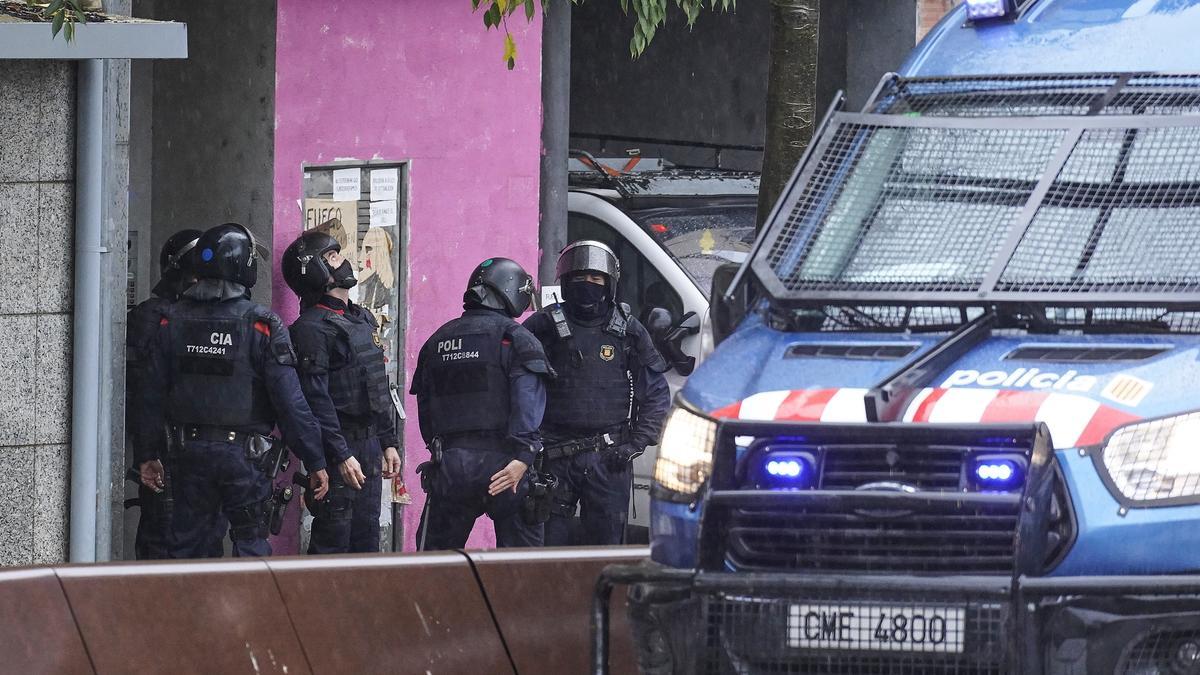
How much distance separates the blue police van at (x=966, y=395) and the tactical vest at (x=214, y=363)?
3148 millimetres

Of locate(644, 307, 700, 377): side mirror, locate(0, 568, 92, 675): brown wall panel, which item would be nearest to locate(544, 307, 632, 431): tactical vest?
locate(644, 307, 700, 377): side mirror

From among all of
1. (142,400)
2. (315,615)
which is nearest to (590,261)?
(142,400)

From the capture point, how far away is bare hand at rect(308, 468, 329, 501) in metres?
10.1

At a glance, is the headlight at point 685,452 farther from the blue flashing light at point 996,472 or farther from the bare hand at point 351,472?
the bare hand at point 351,472

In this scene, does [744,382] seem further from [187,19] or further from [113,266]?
[187,19]

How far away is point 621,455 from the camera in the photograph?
36.3 ft

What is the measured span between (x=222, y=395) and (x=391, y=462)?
118cm

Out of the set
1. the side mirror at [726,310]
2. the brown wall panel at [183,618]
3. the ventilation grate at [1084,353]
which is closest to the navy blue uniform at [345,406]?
the brown wall panel at [183,618]

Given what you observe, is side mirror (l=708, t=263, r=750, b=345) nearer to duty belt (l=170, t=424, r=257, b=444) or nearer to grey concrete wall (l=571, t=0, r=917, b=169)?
duty belt (l=170, t=424, r=257, b=444)

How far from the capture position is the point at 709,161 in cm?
1872

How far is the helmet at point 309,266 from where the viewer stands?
1059 cm

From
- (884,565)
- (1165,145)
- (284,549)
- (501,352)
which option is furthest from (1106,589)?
(284,549)

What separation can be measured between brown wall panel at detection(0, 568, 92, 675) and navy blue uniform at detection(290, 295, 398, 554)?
3.21 m

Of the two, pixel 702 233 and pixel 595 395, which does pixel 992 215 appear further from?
pixel 702 233
